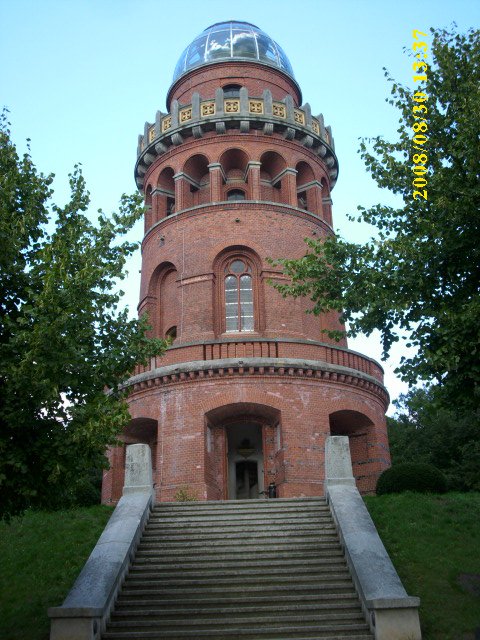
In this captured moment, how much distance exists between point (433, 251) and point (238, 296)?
11.7m

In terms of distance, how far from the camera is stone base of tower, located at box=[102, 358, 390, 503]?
19.0 meters

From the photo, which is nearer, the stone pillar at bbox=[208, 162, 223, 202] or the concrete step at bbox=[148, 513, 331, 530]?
the concrete step at bbox=[148, 513, 331, 530]

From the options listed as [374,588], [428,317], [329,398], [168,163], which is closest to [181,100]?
[168,163]

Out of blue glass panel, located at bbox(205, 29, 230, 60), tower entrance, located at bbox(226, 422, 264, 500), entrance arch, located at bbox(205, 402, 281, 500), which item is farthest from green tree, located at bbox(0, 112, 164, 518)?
blue glass panel, located at bbox(205, 29, 230, 60)

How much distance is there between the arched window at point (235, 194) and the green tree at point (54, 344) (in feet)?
45.5

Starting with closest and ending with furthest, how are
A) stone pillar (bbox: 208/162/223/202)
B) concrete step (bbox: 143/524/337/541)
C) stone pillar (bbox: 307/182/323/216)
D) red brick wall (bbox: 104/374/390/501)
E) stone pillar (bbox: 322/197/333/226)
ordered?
concrete step (bbox: 143/524/337/541)
red brick wall (bbox: 104/374/390/501)
stone pillar (bbox: 208/162/223/202)
stone pillar (bbox: 307/182/323/216)
stone pillar (bbox: 322/197/333/226)

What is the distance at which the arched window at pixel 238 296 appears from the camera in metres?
22.1

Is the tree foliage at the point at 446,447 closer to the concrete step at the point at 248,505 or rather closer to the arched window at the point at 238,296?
the arched window at the point at 238,296

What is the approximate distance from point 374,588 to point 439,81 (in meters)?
8.94

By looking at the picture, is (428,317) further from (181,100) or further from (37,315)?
(181,100)

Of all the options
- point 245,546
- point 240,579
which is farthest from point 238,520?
point 240,579

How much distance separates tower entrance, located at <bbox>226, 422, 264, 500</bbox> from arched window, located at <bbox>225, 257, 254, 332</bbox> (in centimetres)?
332

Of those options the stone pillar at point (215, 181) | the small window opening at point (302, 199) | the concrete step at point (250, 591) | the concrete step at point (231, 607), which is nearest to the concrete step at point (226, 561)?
the concrete step at point (250, 591)

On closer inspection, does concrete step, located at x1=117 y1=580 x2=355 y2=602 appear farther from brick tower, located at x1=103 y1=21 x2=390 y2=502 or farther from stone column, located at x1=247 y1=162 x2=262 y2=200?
stone column, located at x1=247 y1=162 x2=262 y2=200
